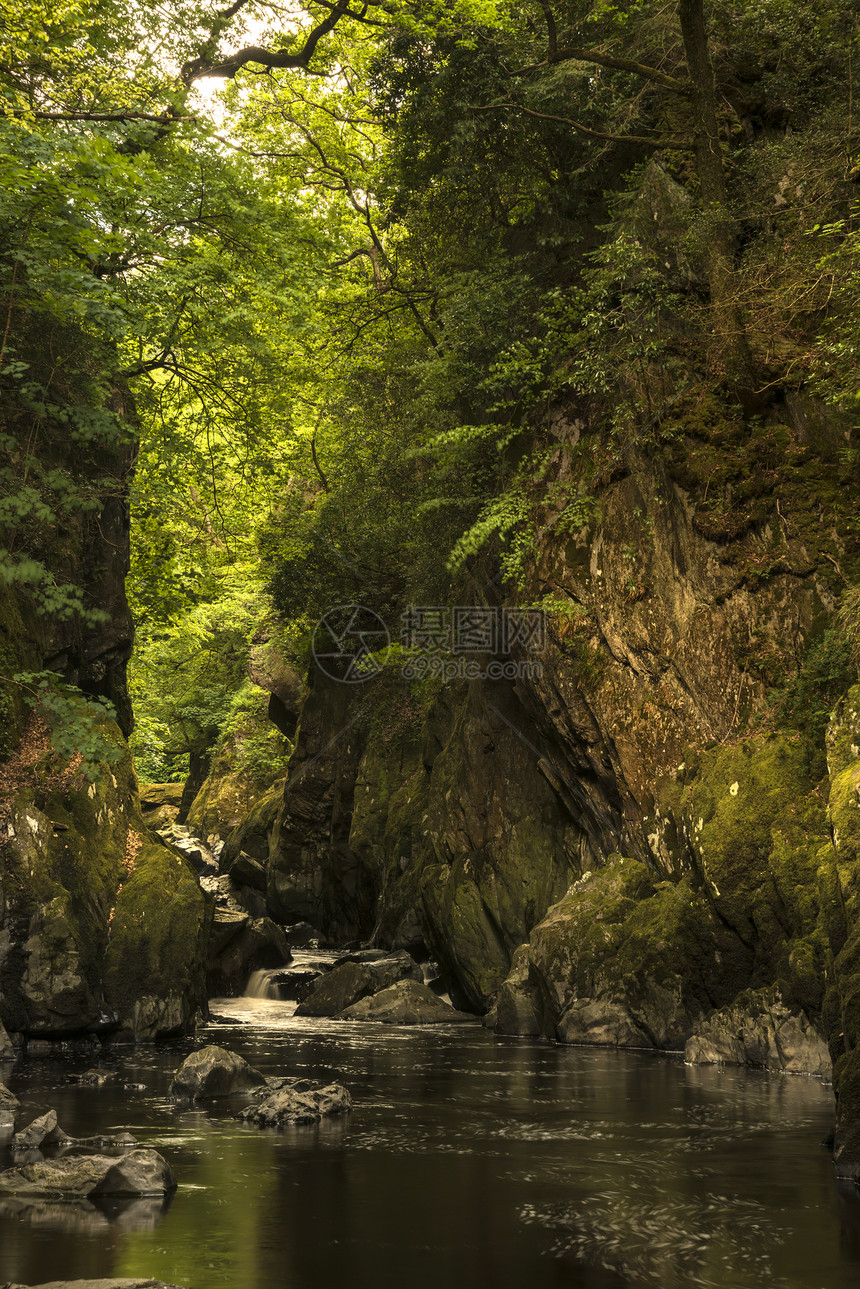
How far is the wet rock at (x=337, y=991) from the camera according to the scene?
1706 centimetres

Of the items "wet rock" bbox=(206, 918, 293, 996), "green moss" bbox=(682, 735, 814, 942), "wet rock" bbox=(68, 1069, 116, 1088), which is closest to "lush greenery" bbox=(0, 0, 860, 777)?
"green moss" bbox=(682, 735, 814, 942)

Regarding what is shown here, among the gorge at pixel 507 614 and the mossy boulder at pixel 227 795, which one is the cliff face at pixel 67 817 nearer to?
the gorge at pixel 507 614

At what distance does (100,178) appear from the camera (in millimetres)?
11578

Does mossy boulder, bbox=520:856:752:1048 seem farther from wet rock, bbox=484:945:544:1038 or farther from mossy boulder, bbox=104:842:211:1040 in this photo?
mossy boulder, bbox=104:842:211:1040

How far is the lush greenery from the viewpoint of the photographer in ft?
41.2

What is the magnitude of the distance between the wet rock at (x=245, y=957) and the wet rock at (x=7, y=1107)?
930cm

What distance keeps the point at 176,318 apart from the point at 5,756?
6.72m

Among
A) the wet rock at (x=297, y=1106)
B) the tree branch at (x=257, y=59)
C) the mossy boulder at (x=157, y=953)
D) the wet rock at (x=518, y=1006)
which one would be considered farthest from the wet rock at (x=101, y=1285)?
the tree branch at (x=257, y=59)

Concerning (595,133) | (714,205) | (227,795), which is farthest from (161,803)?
(714,205)

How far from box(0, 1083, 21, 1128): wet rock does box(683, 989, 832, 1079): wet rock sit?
7066 mm

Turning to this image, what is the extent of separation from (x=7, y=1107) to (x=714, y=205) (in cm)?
1294

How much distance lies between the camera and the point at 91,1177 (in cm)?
729

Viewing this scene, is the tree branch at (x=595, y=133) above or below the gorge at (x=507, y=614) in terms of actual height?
above

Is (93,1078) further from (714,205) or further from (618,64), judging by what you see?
(618,64)
